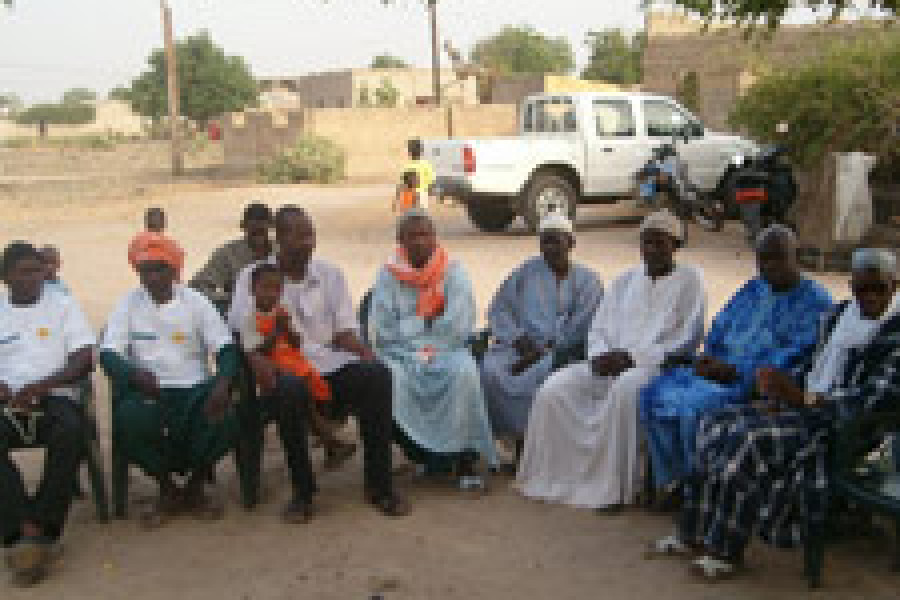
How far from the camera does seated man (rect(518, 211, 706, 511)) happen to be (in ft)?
15.2

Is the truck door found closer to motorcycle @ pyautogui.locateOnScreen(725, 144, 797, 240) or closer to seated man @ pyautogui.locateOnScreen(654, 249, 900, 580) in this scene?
motorcycle @ pyautogui.locateOnScreen(725, 144, 797, 240)

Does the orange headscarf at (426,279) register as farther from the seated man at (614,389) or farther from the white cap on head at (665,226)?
the white cap on head at (665,226)

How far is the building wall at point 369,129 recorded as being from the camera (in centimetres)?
2658

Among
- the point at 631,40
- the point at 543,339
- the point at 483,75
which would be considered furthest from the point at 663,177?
the point at 631,40

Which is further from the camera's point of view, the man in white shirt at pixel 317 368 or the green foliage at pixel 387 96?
the green foliage at pixel 387 96

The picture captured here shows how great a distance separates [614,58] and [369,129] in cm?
2160

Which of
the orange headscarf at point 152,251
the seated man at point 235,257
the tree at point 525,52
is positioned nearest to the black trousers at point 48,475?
the orange headscarf at point 152,251

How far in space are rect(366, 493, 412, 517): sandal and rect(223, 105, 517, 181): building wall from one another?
21619 millimetres

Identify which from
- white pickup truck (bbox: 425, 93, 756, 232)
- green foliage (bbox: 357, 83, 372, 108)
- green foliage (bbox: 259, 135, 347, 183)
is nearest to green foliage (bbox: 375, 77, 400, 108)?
green foliage (bbox: 357, 83, 372, 108)

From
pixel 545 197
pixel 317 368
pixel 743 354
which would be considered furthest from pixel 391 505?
pixel 545 197

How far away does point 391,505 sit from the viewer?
467cm

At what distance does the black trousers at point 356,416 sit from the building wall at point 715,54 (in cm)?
1705

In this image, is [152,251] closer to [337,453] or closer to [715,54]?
[337,453]

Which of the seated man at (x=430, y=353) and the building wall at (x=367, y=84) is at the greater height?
the building wall at (x=367, y=84)
